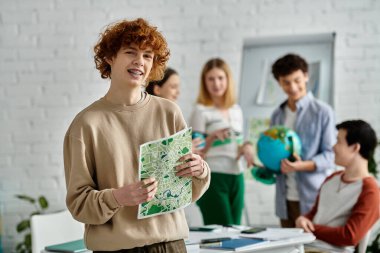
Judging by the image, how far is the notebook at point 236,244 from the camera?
2222mm

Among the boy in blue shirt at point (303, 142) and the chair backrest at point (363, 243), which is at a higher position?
the boy in blue shirt at point (303, 142)

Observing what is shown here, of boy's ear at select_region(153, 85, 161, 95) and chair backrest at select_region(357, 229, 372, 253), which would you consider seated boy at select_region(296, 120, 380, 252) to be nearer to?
chair backrest at select_region(357, 229, 372, 253)

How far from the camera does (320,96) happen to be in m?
Result: 4.05

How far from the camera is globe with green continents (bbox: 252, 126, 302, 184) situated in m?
3.20

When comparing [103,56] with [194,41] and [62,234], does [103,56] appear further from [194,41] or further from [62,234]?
[194,41]

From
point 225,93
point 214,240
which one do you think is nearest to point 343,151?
point 214,240

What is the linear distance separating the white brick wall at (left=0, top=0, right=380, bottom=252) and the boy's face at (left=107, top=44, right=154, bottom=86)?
2752 mm

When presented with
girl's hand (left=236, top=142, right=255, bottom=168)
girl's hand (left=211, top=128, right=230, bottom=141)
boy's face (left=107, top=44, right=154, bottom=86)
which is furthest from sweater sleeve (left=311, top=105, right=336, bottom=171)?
boy's face (left=107, top=44, right=154, bottom=86)

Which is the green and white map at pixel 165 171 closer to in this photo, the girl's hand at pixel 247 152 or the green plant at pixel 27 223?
the girl's hand at pixel 247 152

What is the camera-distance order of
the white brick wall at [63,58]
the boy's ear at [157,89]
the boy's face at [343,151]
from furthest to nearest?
the white brick wall at [63,58], the boy's ear at [157,89], the boy's face at [343,151]

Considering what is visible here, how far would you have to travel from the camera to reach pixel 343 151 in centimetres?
282

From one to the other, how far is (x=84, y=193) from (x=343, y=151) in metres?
1.57

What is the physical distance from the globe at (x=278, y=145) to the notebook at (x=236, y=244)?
92 centimetres

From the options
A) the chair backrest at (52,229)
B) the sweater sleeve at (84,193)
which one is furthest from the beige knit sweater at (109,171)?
the chair backrest at (52,229)
